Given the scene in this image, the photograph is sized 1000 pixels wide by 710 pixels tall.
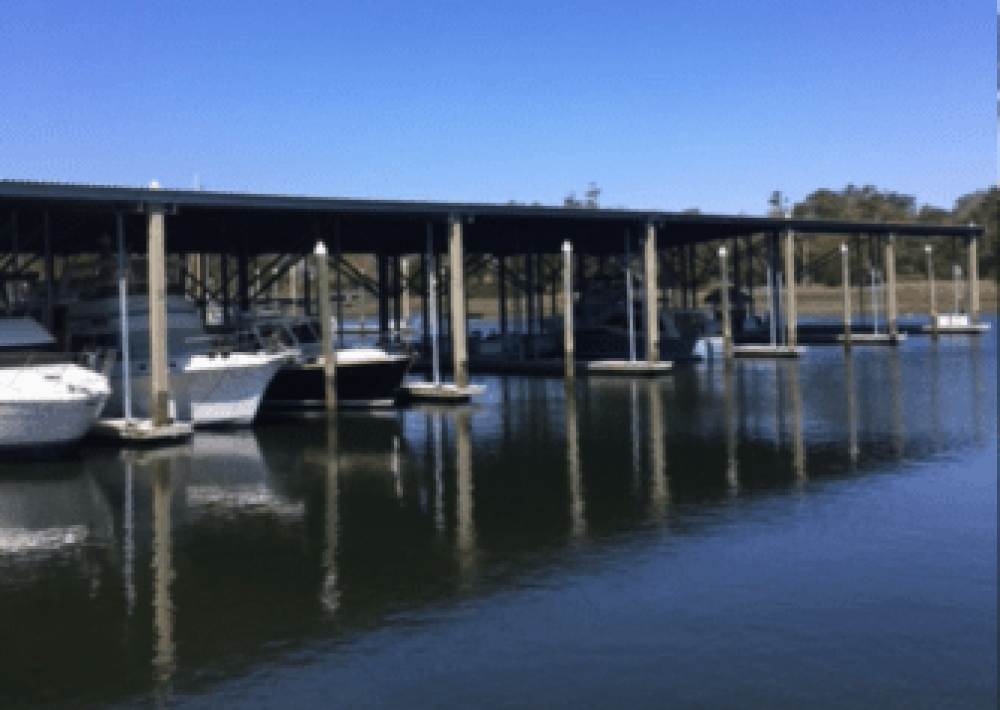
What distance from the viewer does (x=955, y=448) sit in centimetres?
3206

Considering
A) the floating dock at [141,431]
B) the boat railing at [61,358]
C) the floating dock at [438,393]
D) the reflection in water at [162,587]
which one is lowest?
the reflection in water at [162,587]

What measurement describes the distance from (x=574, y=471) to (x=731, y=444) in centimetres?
682

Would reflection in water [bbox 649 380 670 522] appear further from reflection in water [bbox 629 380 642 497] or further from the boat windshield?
the boat windshield

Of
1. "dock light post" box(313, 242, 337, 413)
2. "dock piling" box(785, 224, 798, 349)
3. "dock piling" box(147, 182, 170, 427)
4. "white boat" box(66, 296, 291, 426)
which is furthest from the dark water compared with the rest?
"dock piling" box(785, 224, 798, 349)

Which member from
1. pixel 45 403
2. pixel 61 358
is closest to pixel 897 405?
pixel 45 403

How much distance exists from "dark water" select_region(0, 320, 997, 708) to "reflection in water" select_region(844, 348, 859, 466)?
340mm

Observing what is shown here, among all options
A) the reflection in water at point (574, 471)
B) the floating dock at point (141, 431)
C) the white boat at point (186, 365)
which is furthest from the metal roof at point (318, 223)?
the reflection in water at point (574, 471)

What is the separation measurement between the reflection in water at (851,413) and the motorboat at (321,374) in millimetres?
18879

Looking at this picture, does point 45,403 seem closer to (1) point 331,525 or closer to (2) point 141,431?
(2) point 141,431

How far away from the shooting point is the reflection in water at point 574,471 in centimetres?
2331

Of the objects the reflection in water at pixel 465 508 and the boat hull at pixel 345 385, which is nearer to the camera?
the reflection in water at pixel 465 508

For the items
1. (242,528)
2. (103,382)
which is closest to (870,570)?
(242,528)

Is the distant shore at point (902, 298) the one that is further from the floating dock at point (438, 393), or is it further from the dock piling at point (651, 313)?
the floating dock at point (438, 393)

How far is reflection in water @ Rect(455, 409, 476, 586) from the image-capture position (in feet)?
66.7
